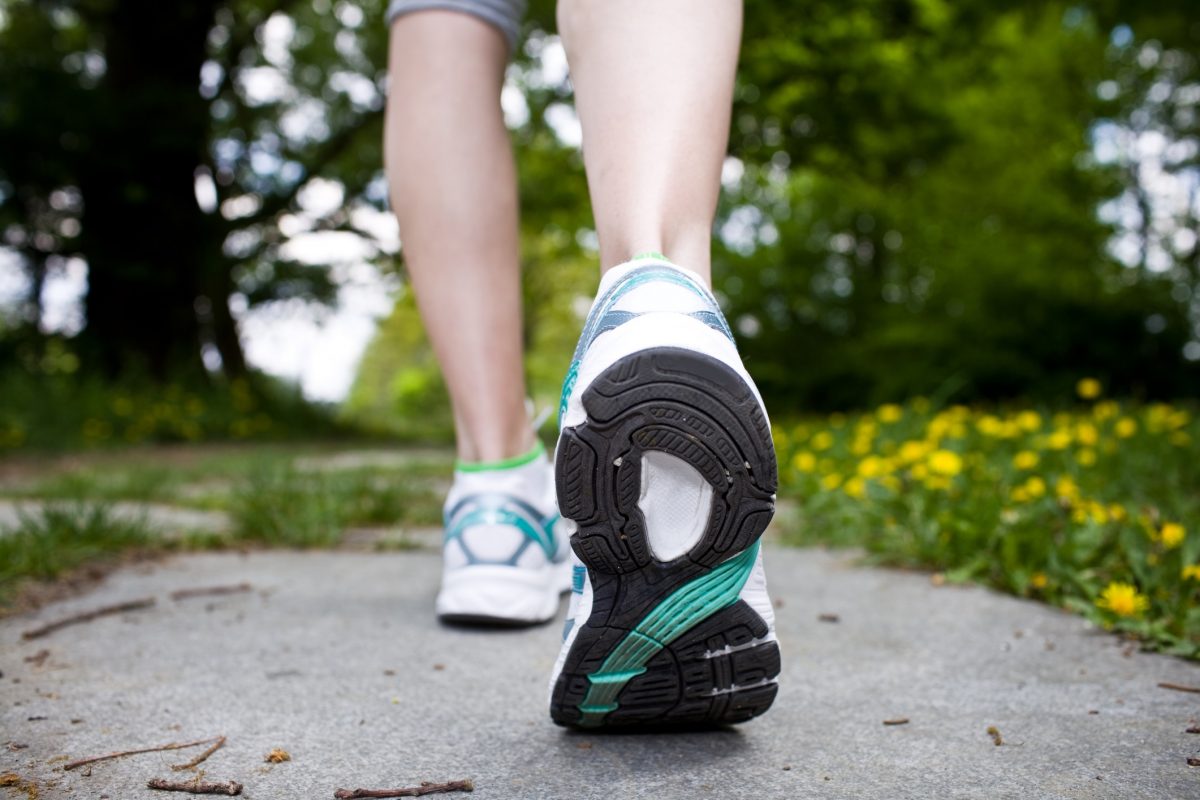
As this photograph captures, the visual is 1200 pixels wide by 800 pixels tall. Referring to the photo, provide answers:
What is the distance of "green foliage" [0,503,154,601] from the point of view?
162 centimetres

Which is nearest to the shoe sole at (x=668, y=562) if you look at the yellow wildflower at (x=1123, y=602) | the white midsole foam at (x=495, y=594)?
the white midsole foam at (x=495, y=594)

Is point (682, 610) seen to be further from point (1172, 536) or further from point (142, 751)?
point (1172, 536)

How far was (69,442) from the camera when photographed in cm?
539

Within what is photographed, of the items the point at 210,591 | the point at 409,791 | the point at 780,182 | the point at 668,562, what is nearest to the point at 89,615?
the point at 210,591

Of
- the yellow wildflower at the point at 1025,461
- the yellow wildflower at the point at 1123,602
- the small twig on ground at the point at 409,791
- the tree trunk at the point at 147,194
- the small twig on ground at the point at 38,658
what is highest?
the tree trunk at the point at 147,194

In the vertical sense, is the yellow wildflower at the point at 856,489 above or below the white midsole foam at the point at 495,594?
above

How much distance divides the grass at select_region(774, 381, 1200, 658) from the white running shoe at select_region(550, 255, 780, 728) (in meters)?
0.68

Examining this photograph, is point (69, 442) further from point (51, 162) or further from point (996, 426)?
point (996, 426)

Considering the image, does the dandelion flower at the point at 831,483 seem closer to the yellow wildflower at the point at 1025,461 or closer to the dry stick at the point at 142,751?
the yellow wildflower at the point at 1025,461

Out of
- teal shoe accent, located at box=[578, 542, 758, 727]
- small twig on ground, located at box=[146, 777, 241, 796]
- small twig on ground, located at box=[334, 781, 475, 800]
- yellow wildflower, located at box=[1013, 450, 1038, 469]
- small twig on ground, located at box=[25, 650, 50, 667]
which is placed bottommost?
small twig on ground, located at box=[25, 650, 50, 667]

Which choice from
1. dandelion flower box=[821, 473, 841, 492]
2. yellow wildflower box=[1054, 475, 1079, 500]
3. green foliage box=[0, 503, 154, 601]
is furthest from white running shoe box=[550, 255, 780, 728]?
dandelion flower box=[821, 473, 841, 492]

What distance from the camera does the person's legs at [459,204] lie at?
1.38 m

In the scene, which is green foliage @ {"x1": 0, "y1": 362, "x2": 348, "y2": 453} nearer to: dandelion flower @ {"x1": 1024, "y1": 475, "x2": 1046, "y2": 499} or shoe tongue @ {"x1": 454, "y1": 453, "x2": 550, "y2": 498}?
shoe tongue @ {"x1": 454, "y1": 453, "x2": 550, "y2": 498}

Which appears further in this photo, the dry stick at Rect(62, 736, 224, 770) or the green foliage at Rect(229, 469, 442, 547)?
the green foliage at Rect(229, 469, 442, 547)
